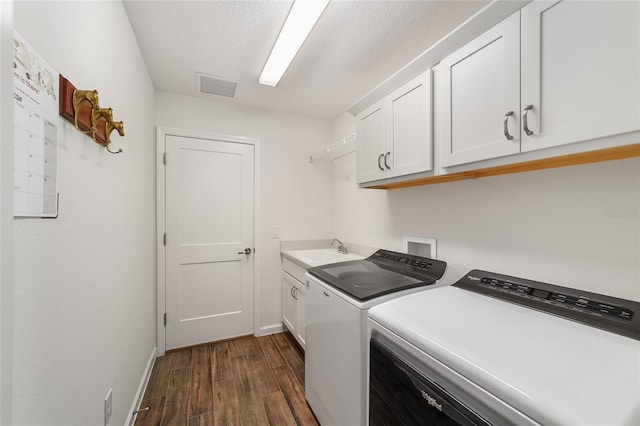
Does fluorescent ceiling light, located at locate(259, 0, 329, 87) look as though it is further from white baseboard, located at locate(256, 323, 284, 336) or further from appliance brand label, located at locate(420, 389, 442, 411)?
white baseboard, located at locate(256, 323, 284, 336)

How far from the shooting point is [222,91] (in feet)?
7.76

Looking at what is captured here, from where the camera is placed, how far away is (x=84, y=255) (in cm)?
98

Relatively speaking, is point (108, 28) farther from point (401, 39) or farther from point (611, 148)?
point (611, 148)

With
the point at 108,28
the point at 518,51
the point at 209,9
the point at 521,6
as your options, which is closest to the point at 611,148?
the point at 518,51

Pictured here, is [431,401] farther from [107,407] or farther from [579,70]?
[107,407]

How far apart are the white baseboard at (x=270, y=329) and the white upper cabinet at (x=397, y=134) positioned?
6.24 ft

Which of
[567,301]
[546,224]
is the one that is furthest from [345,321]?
[546,224]

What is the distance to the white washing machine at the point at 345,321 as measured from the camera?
3.91ft

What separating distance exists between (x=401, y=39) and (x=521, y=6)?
78 centimetres

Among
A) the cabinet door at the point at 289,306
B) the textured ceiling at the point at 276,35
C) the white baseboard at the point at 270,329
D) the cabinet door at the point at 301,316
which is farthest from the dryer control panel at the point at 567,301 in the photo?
the white baseboard at the point at 270,329

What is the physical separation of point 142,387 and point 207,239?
48.8 inches

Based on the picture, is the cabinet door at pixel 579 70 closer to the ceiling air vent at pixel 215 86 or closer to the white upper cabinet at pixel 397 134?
the white upper cabinet at pixel 397 134

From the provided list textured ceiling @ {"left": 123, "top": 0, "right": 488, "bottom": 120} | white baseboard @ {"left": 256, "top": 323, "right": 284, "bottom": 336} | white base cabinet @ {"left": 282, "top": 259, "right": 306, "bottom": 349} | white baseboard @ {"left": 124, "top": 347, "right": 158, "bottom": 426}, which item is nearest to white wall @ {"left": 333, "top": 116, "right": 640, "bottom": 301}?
textured ceiling @ {"left": 123, "top": 0, "right": 488, "bottom": 120}

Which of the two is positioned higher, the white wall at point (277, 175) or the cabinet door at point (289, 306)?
the white wall at point (277, 175)
